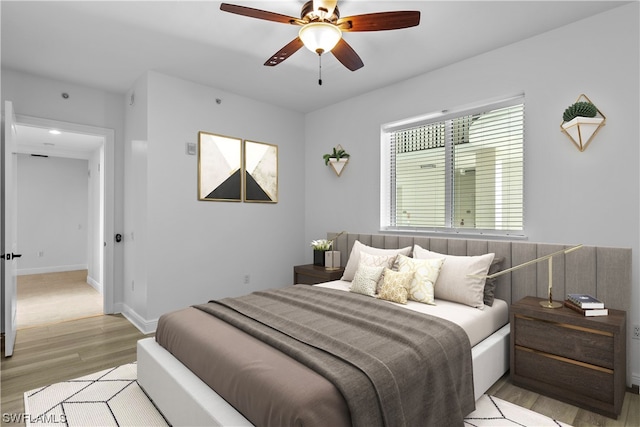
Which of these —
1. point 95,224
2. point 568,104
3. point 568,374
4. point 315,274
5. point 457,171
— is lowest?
point 568,374

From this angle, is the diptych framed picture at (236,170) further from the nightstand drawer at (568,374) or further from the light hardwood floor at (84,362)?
the nightstand drawer at (568,374)

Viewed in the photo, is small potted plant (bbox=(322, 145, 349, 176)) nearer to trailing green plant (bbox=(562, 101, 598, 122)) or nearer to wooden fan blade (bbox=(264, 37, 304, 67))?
wooden fan blade (bbox=(264, 37, 304, 67))

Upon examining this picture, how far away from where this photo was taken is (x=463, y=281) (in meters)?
2.78

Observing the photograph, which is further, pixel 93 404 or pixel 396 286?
pixel 396 286

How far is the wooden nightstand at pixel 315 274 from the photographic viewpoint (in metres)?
3.98

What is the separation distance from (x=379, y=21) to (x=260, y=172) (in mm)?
2875

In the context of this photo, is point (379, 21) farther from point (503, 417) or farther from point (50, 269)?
point (50, 269)

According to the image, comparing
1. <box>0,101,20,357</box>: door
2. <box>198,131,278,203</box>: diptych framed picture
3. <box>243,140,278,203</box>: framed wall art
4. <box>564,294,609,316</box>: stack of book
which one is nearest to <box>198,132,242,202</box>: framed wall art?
<box>198,131,278,203</box>: diptych framed picture

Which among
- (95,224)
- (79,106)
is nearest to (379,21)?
(79,106)

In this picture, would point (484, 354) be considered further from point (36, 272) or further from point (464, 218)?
point (36, 272)

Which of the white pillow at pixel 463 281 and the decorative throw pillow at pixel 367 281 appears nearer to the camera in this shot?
the white pillow at pixel 463 281

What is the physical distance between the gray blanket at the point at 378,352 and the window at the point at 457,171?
1532mm

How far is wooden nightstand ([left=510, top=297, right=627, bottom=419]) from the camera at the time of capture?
2.16 m

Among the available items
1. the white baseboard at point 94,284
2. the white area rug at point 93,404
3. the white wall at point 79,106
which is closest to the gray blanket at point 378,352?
the white area rug at point 93,404
